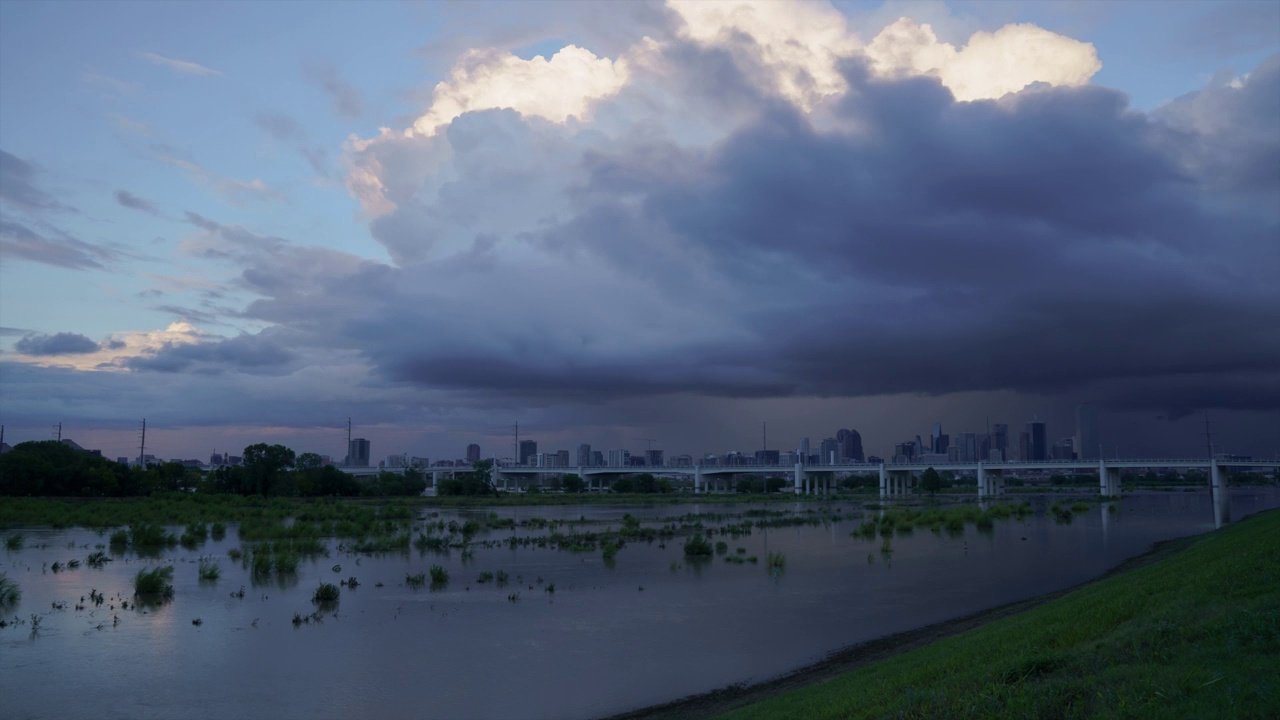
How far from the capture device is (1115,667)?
359 inches

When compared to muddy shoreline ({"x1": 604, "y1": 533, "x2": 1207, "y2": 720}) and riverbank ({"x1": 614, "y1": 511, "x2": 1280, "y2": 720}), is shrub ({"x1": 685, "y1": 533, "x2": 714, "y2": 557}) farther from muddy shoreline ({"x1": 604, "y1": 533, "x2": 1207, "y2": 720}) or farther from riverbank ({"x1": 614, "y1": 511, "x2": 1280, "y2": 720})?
riverbank ({"x1": 614, "y1": 511, "x2": 1280, "y2": 720})

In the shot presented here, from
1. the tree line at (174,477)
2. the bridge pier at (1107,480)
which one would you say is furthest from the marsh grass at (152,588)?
the bridge pier at (1107,480)

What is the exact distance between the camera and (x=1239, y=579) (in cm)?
1264

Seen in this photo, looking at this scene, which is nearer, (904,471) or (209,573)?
(209,573)

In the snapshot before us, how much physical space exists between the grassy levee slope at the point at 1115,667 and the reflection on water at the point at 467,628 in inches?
228

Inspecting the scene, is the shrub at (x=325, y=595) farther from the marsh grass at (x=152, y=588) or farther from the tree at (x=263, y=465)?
the tree at (x=263, y=465)

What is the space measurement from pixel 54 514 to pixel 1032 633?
224 ft

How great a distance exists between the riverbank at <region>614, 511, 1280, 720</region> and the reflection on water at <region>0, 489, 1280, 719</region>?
365 centimetres

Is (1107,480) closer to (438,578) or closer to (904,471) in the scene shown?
(904,471)

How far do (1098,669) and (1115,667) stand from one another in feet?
0.79

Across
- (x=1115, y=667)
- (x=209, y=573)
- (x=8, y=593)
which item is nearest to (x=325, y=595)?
(x=209, y=573)

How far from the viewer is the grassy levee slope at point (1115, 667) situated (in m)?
7.88

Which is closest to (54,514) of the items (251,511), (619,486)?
(251,511)

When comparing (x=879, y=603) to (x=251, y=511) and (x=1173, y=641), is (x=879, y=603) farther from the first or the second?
(x=251, y=511)
